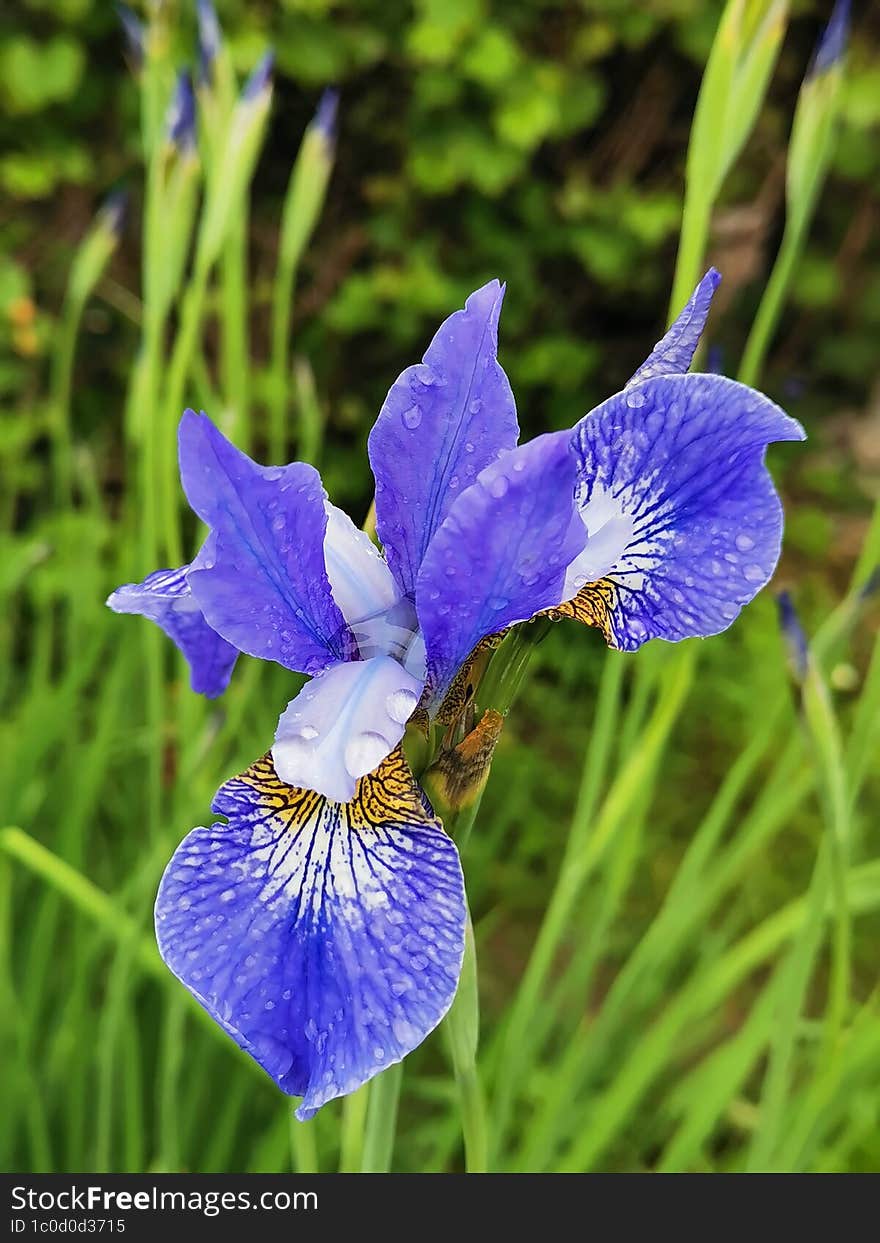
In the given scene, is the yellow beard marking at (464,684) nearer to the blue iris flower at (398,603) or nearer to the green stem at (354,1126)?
the blue iris flower at (398,603)

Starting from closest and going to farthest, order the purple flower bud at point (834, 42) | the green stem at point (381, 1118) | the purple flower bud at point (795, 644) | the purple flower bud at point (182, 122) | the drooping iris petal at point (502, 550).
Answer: the drooping iris petal at point (502, 550), the green stem at point (381, 1118), the purple flower bud at point (795, 644), the purple flower bud at point (834, 42), the purple flower bud at point (182, 122)

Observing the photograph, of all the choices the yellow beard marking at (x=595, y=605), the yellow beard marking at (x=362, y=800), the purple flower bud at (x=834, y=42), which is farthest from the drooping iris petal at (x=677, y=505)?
the purple flower bud at (x=834, y=42)

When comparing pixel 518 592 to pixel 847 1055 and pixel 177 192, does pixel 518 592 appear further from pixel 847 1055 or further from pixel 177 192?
pixel 177 192

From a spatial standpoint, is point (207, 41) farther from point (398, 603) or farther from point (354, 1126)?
point (354, 1126)

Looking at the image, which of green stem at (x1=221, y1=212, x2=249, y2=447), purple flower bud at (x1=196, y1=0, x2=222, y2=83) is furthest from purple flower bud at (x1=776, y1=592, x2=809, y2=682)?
purple flower bud at (x1=196, y1=0, x2=222, y2=83)

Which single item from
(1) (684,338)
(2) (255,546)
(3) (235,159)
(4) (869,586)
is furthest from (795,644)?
(3) (235,159)
